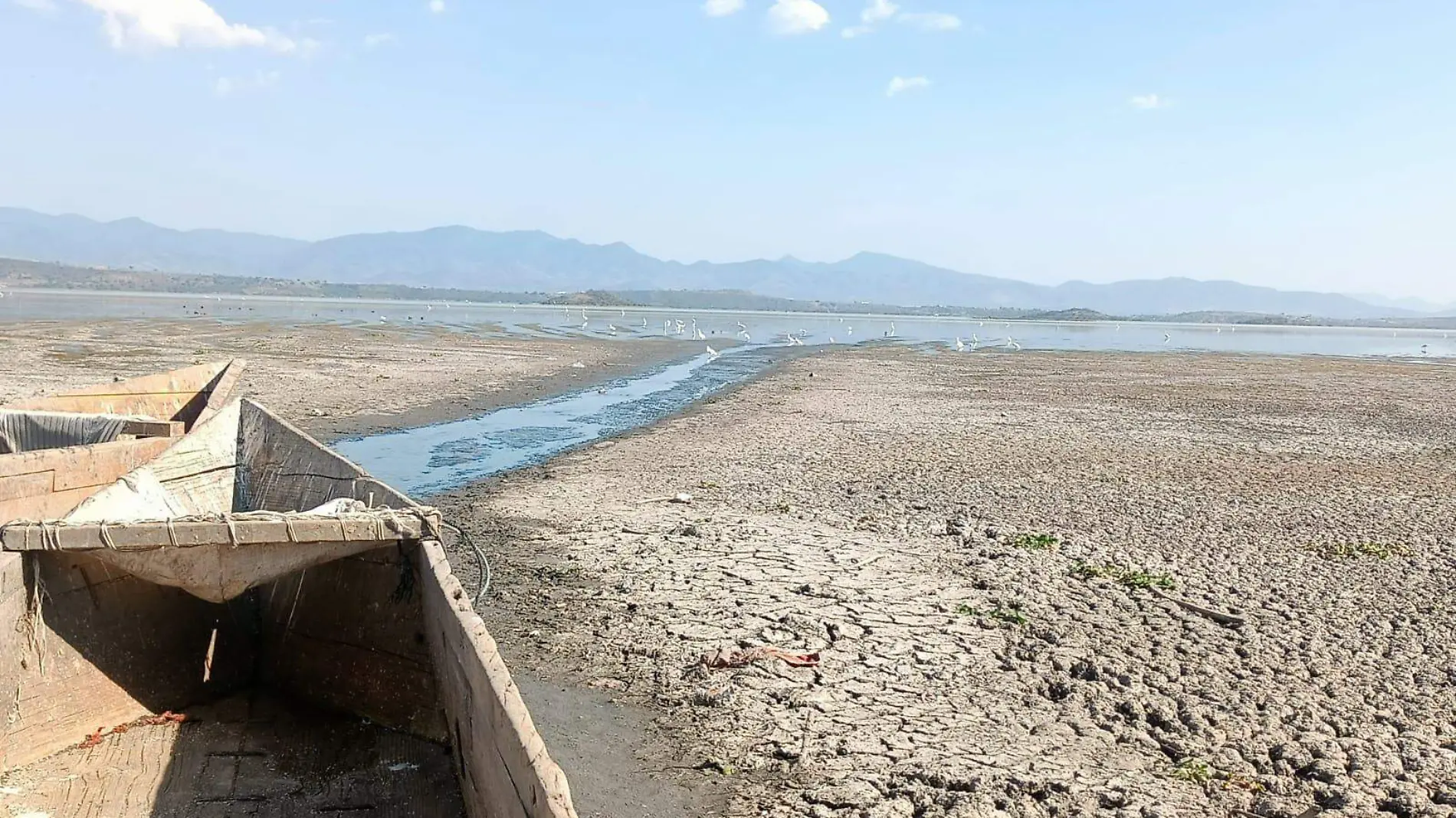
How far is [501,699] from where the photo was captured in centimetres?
382

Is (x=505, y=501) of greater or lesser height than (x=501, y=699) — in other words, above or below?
below

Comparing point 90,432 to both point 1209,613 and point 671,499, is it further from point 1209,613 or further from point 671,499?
point 1209,613

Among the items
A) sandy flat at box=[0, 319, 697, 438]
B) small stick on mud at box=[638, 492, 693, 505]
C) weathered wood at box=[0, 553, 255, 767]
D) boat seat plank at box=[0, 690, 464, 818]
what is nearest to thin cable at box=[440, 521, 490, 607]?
boat seat plank at box=[0, 690, 464, 818]

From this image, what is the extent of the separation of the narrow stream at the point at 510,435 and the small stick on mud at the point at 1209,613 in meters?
9.14

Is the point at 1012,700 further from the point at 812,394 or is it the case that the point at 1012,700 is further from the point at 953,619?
the point at 812,394

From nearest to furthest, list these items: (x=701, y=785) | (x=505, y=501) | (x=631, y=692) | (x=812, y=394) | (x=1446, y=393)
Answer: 1. (x=701, y=785)
2. (x=631, y=692)
3. (x=505, y=501)
4. (x=812, y=394)
5. (x=1446, y=393)

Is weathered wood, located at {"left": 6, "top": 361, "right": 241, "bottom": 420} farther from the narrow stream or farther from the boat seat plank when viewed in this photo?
the boat seat plank

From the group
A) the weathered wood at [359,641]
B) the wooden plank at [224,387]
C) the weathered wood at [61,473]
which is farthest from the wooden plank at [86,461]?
the weathered wood at [359,641]

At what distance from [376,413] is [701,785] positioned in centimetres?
1650

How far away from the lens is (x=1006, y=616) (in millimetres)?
8094

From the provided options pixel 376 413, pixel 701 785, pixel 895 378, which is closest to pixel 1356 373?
pixel 895 378

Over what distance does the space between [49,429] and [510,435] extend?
9366mm

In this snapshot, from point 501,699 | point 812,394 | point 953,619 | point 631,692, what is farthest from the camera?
point 812,394

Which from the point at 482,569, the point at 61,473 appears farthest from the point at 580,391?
the point at 61,473
